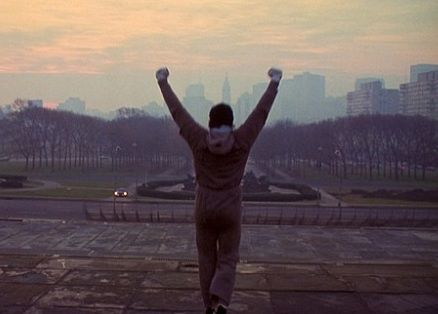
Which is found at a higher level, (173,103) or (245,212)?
(173,103)

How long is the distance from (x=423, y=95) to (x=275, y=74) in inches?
2938

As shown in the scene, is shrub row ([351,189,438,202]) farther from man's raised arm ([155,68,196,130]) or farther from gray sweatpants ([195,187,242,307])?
man's raised arm ([155,68,196,130])

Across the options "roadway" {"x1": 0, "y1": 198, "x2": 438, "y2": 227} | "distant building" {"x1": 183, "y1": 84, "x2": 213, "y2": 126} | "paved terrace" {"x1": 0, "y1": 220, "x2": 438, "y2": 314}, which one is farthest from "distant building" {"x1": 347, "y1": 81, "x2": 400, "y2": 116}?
"paved terrace" {"x1": 0, "y1": 220, "x2": 438, "y2": 314}

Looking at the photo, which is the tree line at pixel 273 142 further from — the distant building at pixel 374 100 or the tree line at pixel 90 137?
the distant building at pixel 374 100

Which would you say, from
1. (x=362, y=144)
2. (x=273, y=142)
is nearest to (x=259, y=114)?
(x=362, y=144)

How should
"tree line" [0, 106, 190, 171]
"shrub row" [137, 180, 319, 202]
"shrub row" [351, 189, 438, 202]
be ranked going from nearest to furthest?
1. "shrub row" [137, 180, 319, 202]
2. "shrub row" [351, 189, 438, 202]
3. "tree line" [0, 106, 190, 171]

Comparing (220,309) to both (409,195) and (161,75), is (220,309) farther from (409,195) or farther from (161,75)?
(409,195)

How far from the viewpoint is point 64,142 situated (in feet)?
247

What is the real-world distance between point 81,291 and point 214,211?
2033mm

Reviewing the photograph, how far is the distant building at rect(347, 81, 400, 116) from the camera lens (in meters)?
115

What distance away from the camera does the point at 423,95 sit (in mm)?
74250

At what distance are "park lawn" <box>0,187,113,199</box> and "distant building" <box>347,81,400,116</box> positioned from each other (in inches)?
3090

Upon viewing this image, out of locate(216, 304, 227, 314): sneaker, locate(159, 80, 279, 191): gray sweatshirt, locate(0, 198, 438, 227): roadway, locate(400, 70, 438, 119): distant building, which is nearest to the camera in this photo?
locate(159, 80, 279, 191): gray sweatshirt

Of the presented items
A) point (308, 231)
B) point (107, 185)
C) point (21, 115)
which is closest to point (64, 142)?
point (21, 115)
